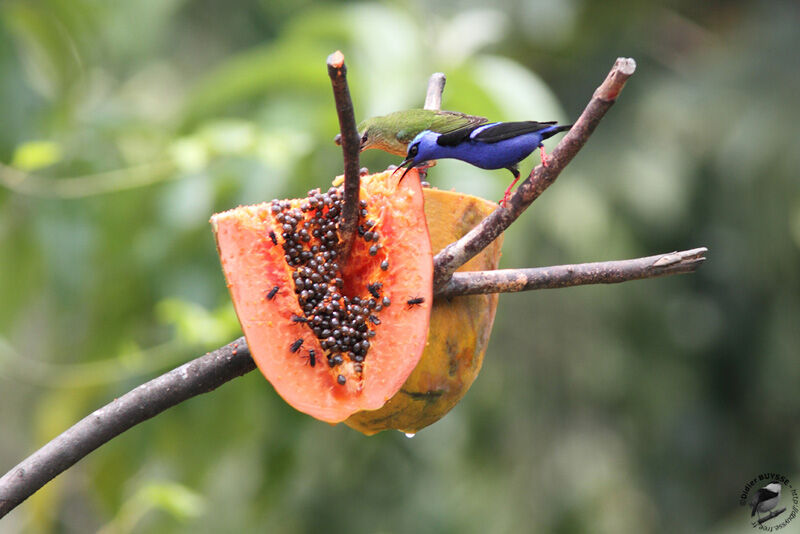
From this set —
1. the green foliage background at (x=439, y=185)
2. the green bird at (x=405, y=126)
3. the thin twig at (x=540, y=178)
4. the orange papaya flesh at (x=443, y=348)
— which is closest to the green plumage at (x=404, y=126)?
the green bird at (x=405, y=126)

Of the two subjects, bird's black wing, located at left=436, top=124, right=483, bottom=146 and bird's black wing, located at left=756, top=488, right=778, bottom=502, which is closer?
bird's black wing, located at left=436, top=124, right=483, bottom=146

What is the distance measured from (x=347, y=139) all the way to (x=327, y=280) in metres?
0.34

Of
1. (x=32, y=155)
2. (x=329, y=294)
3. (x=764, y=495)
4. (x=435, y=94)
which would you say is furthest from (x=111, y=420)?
(x=764, y=495)

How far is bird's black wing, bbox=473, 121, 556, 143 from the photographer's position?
4.32ft

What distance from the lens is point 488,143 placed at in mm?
1330

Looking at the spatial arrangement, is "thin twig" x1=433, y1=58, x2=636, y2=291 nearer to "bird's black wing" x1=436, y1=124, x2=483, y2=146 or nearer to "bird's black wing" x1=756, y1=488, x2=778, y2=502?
"bird's black wing" x1=436, y1=124, x2=483, y2=146

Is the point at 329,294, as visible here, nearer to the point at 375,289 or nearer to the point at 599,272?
the point at 375,289

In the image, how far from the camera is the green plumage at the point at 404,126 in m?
1.47

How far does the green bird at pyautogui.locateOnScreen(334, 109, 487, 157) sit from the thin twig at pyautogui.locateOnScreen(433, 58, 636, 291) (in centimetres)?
22

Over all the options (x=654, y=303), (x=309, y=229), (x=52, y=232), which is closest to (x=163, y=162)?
(x=52, y=232)

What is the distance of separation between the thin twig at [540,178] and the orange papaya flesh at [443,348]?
0.13 metres

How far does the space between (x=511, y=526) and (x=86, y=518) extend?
328 cm

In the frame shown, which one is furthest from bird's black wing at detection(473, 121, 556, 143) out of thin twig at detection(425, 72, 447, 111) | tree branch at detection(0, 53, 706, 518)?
thin twig at detection(425, 72, 447, 111)

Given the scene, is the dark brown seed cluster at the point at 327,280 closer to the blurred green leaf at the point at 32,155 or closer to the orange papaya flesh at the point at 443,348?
the orange papaya flesh at the point at 443,348
